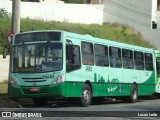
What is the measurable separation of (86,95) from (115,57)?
12.3 feet

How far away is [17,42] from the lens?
763 inches

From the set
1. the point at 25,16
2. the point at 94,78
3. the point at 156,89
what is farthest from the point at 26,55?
the point at 25,16

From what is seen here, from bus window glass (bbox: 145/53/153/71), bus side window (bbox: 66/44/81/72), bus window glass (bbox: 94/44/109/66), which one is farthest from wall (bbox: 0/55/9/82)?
bus side window (bbox: 66/44/81/72)

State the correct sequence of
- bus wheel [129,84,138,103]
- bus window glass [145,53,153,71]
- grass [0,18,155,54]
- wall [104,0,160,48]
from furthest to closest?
wall [104,0,160,48], grass [0,18,155,54], bus window glass [145,53,153,71], bus wheel [129,84,138,103]

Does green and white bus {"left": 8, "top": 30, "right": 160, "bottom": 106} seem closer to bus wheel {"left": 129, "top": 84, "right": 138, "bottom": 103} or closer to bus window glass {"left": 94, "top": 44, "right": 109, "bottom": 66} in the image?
bus window glass {"left": 94, "top": 44, "right": 109, "bottom": 66}

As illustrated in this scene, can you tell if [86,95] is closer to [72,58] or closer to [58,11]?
[72,58]

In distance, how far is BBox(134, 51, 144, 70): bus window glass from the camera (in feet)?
84.3

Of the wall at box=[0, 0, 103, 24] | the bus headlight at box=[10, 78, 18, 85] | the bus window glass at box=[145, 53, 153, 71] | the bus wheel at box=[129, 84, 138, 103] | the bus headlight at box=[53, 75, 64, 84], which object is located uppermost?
the wall at box=[0, 0, 103, 24]

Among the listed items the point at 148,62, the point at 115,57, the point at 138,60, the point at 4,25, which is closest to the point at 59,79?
the point at 115,57

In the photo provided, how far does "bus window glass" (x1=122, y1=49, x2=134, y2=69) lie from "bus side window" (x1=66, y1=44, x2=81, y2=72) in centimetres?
519

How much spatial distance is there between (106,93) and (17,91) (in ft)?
15.2

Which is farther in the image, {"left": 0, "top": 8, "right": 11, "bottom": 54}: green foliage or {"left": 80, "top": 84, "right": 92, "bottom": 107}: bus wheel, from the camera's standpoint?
{"left": 0, "top": 8, "right": 11, "bottom": 54}: green foliage

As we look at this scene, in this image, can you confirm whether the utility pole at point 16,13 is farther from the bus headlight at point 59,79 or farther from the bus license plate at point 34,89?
the bus headlight at point 59,79

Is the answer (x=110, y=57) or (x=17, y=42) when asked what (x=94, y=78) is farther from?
(x=17, y=42)
